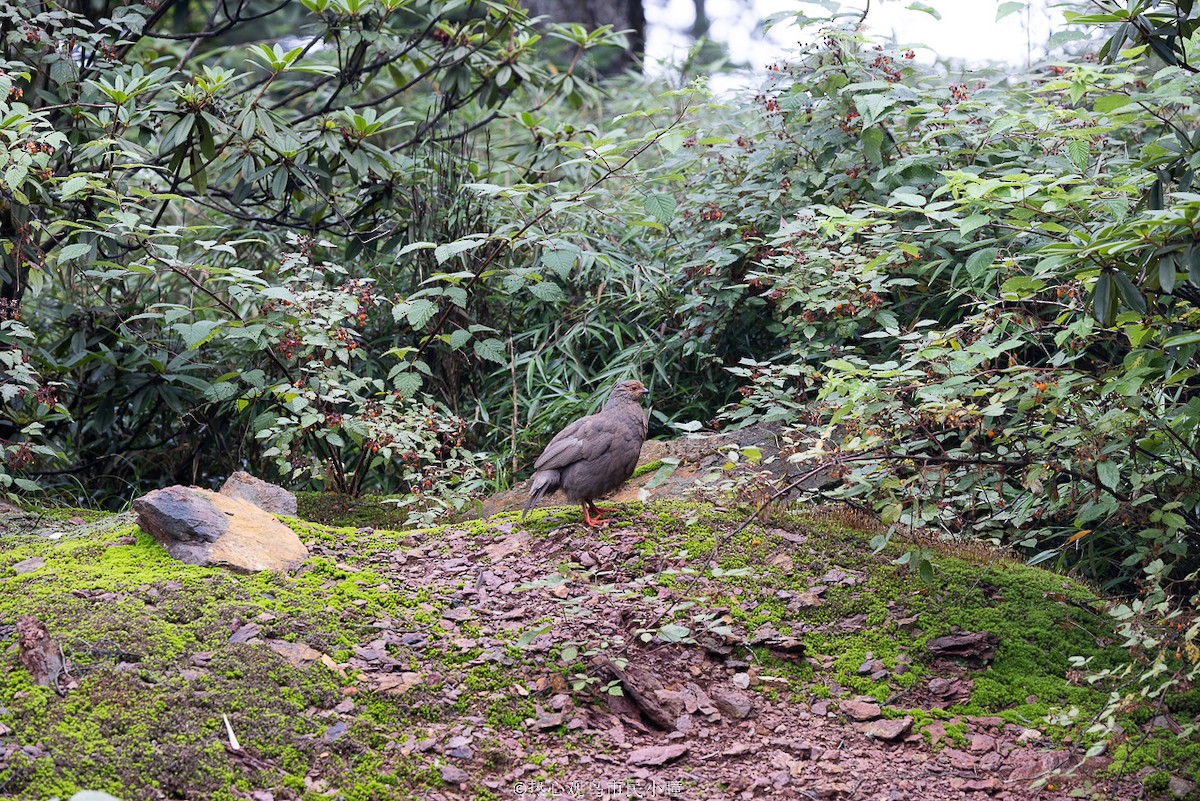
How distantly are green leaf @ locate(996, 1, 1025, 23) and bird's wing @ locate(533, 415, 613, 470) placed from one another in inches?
86.1

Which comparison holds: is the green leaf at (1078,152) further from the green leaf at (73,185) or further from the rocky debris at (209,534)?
the green leaf at (73,185)

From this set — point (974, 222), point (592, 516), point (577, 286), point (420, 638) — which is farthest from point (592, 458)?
point (577, 286)

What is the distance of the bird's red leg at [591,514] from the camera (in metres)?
4.22

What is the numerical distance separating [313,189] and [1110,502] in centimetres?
441

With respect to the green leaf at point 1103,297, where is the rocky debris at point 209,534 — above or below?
below

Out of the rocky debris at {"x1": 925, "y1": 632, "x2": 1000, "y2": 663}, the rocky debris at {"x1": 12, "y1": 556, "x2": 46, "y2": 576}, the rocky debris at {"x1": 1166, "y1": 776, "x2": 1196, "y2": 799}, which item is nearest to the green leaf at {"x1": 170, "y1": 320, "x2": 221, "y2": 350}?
the rocky debris at {"x1": 12, "y1": 556, "x2": 46, "y2": 576}

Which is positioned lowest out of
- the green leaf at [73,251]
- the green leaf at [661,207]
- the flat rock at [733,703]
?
the flat rock at [733,703]

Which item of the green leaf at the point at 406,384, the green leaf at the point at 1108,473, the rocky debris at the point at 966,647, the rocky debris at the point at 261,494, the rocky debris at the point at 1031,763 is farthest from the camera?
the green leaf at the point at 406,384

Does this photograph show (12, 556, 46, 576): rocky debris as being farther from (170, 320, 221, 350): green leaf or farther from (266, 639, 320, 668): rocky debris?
(170, 320, 221, 350): green leaf

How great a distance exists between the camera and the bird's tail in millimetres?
4371

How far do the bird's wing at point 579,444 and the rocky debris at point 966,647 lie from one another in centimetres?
150

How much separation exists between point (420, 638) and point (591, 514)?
3.73 ft

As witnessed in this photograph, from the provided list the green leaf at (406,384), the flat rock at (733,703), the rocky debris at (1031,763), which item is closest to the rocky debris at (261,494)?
the green leaf at (406,384)

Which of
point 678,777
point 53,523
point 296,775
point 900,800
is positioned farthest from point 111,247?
Answer: point 900,800
